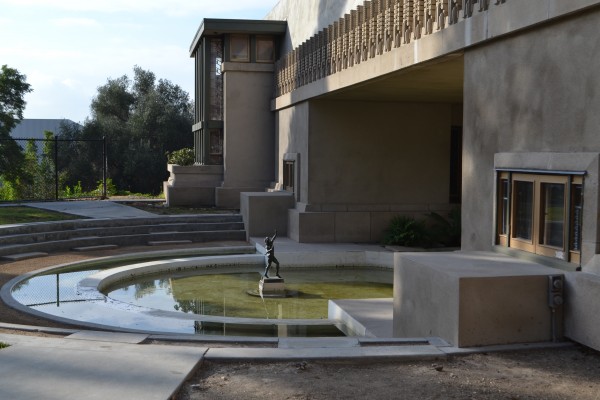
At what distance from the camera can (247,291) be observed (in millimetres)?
13836

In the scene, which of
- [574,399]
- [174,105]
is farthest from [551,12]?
[174,105]

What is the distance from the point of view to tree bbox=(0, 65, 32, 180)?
102 ft

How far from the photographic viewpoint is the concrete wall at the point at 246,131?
26469 millimetres

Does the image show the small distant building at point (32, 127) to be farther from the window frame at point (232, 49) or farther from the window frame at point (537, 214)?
the window frame at point (537, 214)

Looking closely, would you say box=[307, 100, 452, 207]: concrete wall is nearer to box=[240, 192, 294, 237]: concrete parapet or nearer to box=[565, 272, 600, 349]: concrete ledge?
box=[240, 192, 294, 237]: concrete parapet

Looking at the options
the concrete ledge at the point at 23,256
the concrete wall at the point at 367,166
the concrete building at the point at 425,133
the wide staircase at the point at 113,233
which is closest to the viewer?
the concrete building at the point at 425,133

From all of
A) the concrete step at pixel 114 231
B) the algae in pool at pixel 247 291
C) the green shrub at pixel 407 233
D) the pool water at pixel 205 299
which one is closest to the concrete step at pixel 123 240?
the concrete step at pixel 114 231

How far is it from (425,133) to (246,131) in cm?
845

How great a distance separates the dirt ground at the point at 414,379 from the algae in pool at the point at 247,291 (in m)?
5.24

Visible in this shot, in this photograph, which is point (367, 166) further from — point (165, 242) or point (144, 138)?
point (144, 138)

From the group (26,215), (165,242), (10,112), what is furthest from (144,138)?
(165,242)

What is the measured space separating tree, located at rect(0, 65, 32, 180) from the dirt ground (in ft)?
90.7

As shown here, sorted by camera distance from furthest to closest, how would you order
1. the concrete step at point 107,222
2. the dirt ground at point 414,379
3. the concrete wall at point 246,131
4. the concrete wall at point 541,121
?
the concrete wall at point 246,131 → the concrete step at point 107,222 → the concrete wall at point 541,121 → the dirt ground at point 414,379

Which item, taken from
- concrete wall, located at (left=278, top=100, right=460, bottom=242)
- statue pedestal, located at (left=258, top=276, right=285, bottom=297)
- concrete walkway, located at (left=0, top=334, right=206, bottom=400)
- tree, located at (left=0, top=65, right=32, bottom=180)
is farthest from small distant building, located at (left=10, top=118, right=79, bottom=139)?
concrete walkway, located at (left=0, top=334, right=206, bottom=400)
